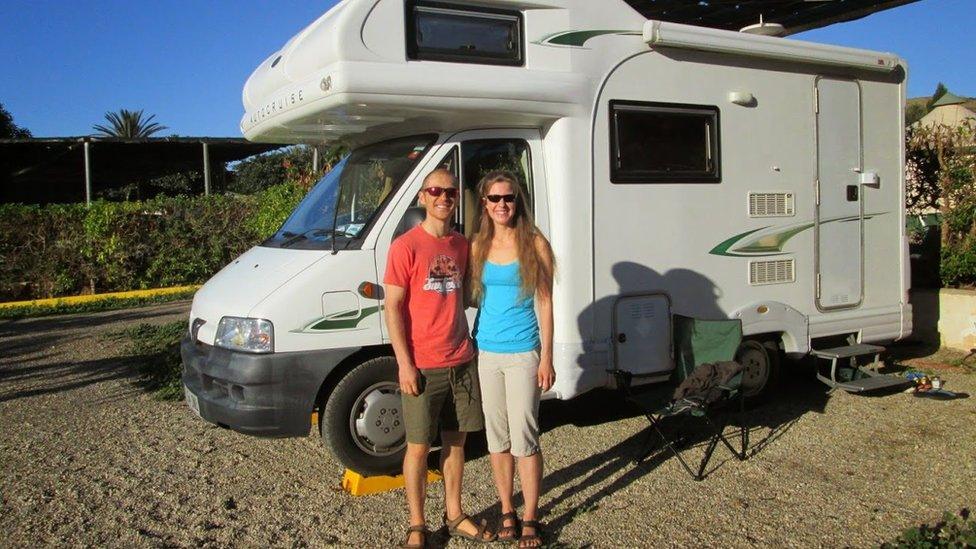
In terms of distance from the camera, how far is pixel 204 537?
407 centimetres

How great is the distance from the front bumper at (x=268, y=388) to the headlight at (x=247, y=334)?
0.04 metres

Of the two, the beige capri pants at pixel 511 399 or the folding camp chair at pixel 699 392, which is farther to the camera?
the folding camp chair at pixel 699 392

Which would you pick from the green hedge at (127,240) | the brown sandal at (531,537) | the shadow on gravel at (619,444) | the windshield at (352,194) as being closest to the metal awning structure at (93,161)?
the green hedge at (127,240)

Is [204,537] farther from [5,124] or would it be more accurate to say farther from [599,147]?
[5,124]

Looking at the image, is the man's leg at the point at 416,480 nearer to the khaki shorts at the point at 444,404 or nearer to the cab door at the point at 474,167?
the khaki shorts at the point at 444,404

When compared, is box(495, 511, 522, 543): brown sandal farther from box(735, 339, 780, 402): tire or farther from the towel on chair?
box(735, 339, 780, 402): tire

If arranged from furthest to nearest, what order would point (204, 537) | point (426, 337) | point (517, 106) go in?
point (517, 106)
point (204, 537)
point (426, 337)

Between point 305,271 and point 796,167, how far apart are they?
12.3ft

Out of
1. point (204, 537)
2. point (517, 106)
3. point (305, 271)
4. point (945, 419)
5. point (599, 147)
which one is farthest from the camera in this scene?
point (945, 419)

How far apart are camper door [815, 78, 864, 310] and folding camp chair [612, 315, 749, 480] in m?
1.28

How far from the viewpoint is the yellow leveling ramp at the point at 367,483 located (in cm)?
459

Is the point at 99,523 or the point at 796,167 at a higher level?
the point at 796,167

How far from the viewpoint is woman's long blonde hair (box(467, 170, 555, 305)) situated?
3.72 metres

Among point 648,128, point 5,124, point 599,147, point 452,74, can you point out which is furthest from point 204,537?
point 5,124
